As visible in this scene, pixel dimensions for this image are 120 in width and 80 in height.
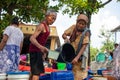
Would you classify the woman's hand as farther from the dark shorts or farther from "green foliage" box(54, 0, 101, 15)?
"green foliage" box(54, 0, 101, 15)

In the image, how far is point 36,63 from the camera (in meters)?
6.64

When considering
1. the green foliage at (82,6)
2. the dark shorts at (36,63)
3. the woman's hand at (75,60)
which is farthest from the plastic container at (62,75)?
the green foliage at (82,6)

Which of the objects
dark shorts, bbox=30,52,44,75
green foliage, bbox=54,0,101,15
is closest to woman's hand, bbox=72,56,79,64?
dark shorts, bbox=30,52,44,75

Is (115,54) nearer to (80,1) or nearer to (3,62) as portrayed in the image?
(3,62)

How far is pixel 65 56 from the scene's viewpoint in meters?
6.70

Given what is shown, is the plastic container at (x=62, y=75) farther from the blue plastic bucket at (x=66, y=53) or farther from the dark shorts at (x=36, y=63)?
the dark shorts at (x=36, y=63)

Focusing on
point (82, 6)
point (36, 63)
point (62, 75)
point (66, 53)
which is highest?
point (82, 6)

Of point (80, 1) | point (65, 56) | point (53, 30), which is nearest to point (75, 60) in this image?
point (65, 56)

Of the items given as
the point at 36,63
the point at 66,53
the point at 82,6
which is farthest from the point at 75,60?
the point at 82,6

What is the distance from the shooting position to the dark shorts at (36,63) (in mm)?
6609

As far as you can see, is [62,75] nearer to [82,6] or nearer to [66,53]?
[66,53]

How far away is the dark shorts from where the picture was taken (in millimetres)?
6609

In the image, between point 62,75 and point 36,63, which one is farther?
point 36,63

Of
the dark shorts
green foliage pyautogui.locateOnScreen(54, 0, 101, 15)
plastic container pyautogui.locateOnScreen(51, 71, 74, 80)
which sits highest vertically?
green foliage pyautogui.locateOnScreen(54, 0, 101, 15)
